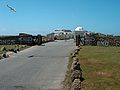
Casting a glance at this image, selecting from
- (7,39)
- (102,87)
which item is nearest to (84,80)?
(102,87)

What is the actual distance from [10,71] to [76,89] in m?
7.82

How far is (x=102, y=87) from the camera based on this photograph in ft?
43.7

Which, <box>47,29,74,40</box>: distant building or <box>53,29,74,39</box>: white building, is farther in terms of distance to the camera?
<box>53,29,74,39</box>: white building

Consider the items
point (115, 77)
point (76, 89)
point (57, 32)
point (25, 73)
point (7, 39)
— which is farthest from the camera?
point (57, 32)

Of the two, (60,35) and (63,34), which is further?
(63,34)

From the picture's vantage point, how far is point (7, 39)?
5053 centimetres

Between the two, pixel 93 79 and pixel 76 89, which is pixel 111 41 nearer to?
pixel 93 79

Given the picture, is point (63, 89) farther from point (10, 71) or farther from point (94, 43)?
point (94, 43)

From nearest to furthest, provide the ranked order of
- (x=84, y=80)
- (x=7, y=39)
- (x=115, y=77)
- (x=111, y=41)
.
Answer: (x=84, y=80), (x=115, y=77), (x=111, y=41), (x=7, y=39)

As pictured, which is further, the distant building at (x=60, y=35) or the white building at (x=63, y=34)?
the white building at (x=63, y=34)

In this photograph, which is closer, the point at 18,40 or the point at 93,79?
the point at 93,79

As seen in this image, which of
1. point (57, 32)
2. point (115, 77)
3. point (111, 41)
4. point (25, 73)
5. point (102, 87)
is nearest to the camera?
point (102, 87)

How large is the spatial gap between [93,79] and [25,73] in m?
A: 4.35

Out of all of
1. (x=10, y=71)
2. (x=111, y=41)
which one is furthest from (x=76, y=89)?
(x=111, y=41)
